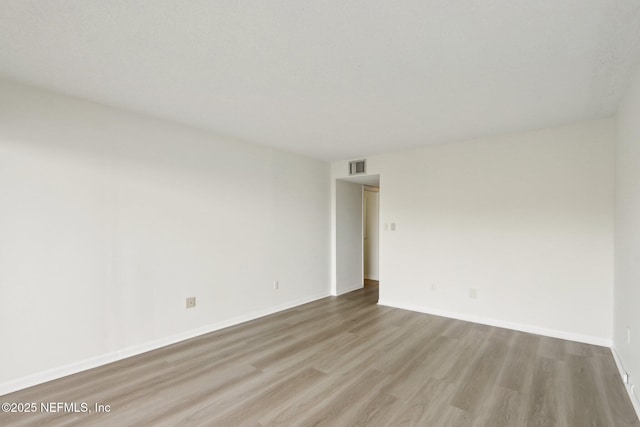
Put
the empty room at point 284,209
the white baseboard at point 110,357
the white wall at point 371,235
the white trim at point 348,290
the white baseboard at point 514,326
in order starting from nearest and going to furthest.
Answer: the empty room at point 284,209 → the white baseboard at point 110,357 → the white baseboard at point 514,326 → the white trim at point 348,290 → the white wall at point 371,235

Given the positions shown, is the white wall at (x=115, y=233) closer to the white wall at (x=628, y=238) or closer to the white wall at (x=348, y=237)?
the white wall at (x=348, y=237)

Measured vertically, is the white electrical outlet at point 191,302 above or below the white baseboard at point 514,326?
above

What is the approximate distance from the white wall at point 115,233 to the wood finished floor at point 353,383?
293mm

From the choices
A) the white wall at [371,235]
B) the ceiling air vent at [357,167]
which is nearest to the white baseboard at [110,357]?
the ceiling air vent at [357,167]

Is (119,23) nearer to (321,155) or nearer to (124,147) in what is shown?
(124,147)

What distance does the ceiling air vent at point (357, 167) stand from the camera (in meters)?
4.93

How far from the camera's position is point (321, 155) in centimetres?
478

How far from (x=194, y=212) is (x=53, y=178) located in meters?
1.25

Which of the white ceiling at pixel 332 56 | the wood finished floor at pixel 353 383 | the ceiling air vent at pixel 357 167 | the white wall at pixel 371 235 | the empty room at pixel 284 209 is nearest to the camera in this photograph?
the white ceiling at pixel 332 56

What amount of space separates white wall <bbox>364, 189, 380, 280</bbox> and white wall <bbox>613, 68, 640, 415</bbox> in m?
4.17

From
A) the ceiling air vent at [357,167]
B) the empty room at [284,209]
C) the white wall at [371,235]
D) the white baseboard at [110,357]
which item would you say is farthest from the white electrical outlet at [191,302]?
the white wall at [371,235]

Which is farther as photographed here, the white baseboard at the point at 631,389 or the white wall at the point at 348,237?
the white wall at the point at 348,237

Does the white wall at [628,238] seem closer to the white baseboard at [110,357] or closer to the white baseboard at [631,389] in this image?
the white baseboard at [631,389]

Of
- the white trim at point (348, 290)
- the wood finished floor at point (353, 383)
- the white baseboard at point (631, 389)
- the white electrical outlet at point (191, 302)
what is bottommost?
the white trim at point (348, 290)
